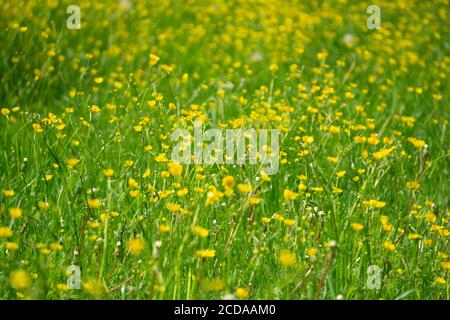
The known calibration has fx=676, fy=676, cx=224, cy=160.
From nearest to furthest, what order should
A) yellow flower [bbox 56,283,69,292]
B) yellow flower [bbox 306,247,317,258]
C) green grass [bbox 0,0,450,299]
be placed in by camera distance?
yellow flower [bbox 56,283,69,292] < yellow flower [bbox 306,247,317,258] < green grass [bbox 0,0,450,299]

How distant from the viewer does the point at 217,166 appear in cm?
296

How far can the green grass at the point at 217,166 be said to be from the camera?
2432 mm

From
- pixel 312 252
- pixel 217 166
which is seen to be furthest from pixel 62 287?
pixel 217 166

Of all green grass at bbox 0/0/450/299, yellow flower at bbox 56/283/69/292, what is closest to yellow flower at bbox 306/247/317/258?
green grass at bbox 0/0/450/299

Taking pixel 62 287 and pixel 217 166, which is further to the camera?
pixel 217 166

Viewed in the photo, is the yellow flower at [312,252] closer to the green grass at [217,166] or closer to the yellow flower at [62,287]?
the green grass at [217,166]

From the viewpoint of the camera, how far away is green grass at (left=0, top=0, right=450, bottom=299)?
2.43 meters

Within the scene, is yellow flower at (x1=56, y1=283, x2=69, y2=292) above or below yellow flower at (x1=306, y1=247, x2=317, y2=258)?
below

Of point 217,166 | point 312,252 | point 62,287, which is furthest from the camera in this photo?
point 217,166

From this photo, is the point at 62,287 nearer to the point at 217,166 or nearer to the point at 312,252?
the point at 312,252

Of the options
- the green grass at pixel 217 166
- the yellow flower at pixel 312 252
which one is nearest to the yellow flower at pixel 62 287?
the green grass at pixel 217 166

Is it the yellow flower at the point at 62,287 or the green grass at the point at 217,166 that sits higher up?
the green grass at the point at 217,166

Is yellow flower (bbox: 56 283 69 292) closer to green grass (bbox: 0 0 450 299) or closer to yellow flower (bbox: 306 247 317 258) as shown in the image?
green grass (bbox: 0 0 450 299)

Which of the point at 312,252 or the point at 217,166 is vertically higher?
the point at 217,166
